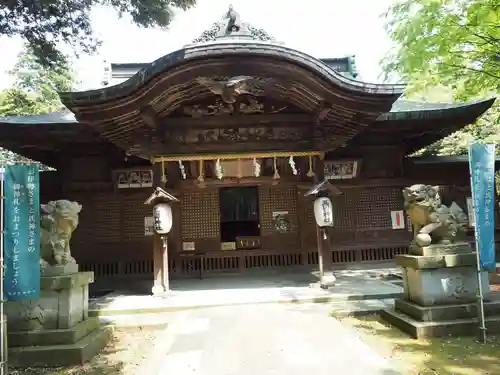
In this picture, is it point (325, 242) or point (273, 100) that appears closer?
point (325, 242)

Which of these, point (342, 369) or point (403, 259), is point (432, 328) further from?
point (342, 369)

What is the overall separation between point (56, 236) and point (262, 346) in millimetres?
3152

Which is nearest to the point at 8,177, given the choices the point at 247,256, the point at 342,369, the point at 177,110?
the point at 342,369

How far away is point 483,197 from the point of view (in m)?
4.98

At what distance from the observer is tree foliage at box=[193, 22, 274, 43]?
8961 millimetres

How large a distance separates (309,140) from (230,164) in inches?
86.1

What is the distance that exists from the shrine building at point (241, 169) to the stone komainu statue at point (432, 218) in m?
2.81

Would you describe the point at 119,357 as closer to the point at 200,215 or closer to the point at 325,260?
the point at 325,260

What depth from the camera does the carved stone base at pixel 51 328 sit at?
4590 millimetres

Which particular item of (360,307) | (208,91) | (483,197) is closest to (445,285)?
(483,197)

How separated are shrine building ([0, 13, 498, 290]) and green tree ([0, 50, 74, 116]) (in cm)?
1025

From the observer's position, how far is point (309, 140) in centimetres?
891

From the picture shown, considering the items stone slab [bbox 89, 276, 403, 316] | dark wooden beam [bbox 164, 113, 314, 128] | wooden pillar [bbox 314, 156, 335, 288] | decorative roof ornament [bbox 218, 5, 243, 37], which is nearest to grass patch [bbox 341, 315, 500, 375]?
stone slab [bbox 89, 276, 403, 316]

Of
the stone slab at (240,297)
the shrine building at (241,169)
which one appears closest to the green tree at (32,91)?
the shrine building at (241,169)
